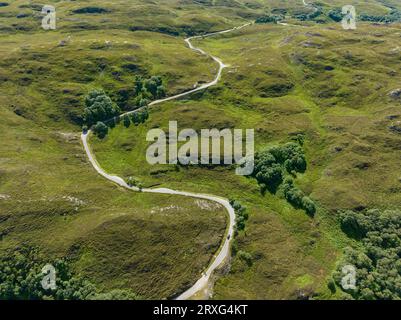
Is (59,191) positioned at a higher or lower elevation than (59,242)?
higher

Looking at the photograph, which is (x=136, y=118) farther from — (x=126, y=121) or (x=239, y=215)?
(x=239, y=215)

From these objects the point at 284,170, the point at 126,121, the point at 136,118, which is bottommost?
the point at 284,170

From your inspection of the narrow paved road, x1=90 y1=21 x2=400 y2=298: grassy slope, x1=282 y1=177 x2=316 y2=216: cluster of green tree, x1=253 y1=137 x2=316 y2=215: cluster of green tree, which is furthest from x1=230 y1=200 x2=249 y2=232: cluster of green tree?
x1=282 y1=177 x2=316 y2=216: cluster of green tree

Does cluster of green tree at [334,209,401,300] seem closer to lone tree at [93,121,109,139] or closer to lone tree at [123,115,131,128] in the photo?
lone tree at [123,115,131,128]

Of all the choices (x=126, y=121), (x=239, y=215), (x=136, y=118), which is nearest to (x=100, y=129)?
(x=126, y=121)
